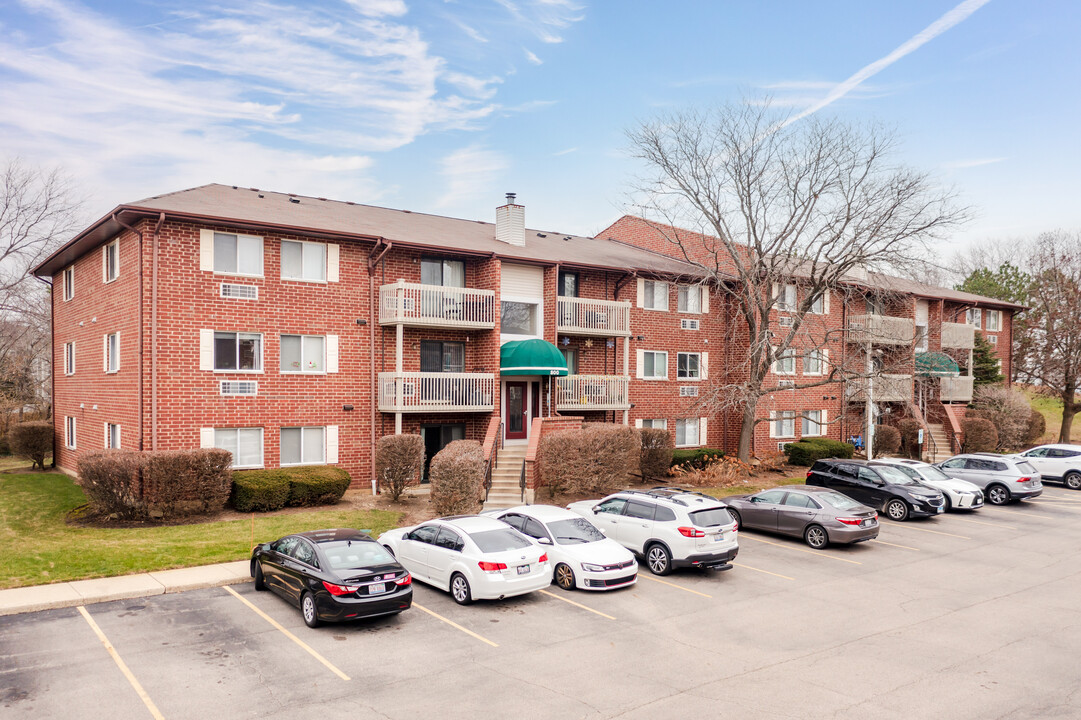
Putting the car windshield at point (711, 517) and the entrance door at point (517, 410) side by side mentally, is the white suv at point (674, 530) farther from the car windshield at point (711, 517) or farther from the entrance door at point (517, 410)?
the entrance door at point (517, 410)

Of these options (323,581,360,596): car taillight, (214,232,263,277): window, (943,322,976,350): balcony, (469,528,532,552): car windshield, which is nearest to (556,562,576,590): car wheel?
(469,528,532,552): car windshield

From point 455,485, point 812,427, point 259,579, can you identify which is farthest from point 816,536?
point 812,427

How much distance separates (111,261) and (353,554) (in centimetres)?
1681

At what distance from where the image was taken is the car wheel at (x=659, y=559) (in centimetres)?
1470

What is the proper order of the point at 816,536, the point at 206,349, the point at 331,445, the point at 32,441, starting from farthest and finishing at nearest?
1. the point at 32,441
2. the point at 331,445
3. the point at 206,349
4. the point at 816,536

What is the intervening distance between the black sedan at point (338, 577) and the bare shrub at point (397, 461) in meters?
7.99

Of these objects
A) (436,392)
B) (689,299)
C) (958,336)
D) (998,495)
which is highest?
(689,299)

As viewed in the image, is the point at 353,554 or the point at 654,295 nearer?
the point at 353,554

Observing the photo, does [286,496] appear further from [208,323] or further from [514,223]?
[514,223]

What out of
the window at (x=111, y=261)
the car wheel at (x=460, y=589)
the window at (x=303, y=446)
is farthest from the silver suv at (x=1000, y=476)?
the window at (x=111, y=261)

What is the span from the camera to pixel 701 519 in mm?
14594

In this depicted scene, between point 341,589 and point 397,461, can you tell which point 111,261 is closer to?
point 397,461

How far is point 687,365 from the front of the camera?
101 feet

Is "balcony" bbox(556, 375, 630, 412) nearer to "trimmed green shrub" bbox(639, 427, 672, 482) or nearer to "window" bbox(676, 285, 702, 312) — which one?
"trimmed green shrub" bbox(639, 427, 672, 482)
